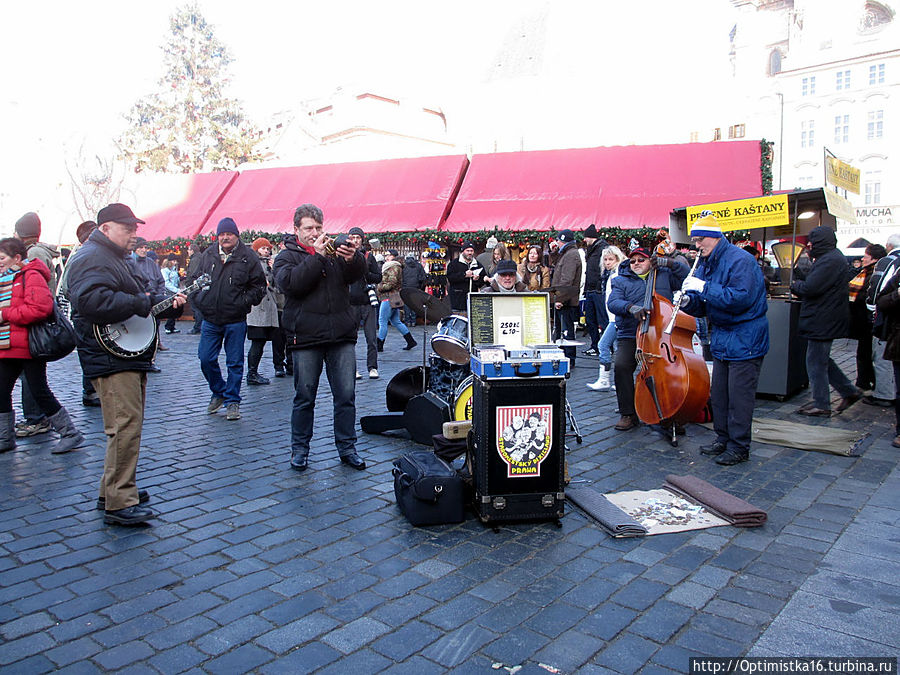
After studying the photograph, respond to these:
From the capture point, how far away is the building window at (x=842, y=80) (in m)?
44.4

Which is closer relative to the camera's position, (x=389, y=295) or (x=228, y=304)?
(x=228, y=304)

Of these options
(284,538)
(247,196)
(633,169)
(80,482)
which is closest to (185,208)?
(247,196)

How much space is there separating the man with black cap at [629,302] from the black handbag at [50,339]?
5061 millimetres

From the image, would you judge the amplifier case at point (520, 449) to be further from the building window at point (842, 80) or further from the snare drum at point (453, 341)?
the building window at point (842, 80)

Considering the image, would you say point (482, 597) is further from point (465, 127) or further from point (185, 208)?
point (465, 127)

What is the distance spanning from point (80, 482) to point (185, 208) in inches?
671

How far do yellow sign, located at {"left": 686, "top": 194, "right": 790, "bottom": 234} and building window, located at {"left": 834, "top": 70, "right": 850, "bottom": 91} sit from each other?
45913mm

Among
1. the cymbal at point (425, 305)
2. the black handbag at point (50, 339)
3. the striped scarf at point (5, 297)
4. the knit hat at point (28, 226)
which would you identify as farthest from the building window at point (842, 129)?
the striped scarf at point (5, 297)

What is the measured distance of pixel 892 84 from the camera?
140 ft

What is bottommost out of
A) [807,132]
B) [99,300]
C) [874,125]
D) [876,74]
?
[99,300]

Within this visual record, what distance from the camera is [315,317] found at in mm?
5082

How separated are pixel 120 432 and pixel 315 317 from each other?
5.31 feet

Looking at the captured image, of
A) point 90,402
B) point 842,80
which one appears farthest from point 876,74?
point 90,402

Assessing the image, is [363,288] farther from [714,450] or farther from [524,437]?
[524,437]
